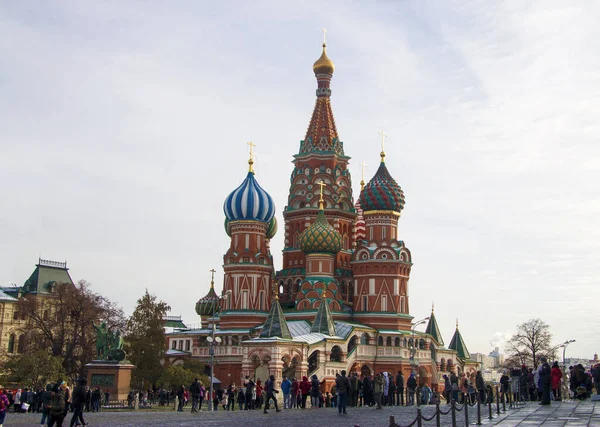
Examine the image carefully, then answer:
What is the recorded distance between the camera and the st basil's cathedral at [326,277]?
53.8 meters

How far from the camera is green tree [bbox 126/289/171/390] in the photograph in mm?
45344

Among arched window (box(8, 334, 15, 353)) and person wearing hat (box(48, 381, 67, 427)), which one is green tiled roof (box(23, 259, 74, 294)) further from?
person wearing hat (box(48, 381, 67, 427))

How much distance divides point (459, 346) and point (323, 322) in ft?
68.4

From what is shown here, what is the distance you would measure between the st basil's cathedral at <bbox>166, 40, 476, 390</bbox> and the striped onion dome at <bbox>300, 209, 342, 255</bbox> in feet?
0.24

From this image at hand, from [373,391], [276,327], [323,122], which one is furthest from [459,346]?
[373,391]

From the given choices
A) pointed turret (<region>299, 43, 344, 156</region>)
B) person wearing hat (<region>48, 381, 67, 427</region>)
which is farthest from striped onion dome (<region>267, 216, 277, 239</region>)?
person wearing hat (<region>48, 381, 67, 427</region>)

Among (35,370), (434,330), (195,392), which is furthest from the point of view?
(434,330)

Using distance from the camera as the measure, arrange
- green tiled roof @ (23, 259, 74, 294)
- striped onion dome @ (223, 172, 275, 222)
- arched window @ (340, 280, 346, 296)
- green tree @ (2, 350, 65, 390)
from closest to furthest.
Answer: green tree @ (2, 350, 65, 390) < striped onion dome @ (223, 172, 275, 222) < arched window @ (340, 280, 346, 296) < green tiled roof @ (23, 259, 74, 294)

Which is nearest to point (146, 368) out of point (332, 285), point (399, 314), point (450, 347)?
point (332, 285)

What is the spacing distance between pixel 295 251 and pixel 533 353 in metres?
24.1

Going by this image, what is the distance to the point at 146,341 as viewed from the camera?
149ft

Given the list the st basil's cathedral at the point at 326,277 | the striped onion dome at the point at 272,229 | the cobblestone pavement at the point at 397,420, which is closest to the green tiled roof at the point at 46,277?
the st basil's cathedral at the point at 326,277

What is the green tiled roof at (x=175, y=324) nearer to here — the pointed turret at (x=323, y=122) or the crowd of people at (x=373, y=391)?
the pointed turret at (x=323, y=122)

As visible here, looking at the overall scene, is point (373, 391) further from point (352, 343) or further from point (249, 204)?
point (249, 204)
